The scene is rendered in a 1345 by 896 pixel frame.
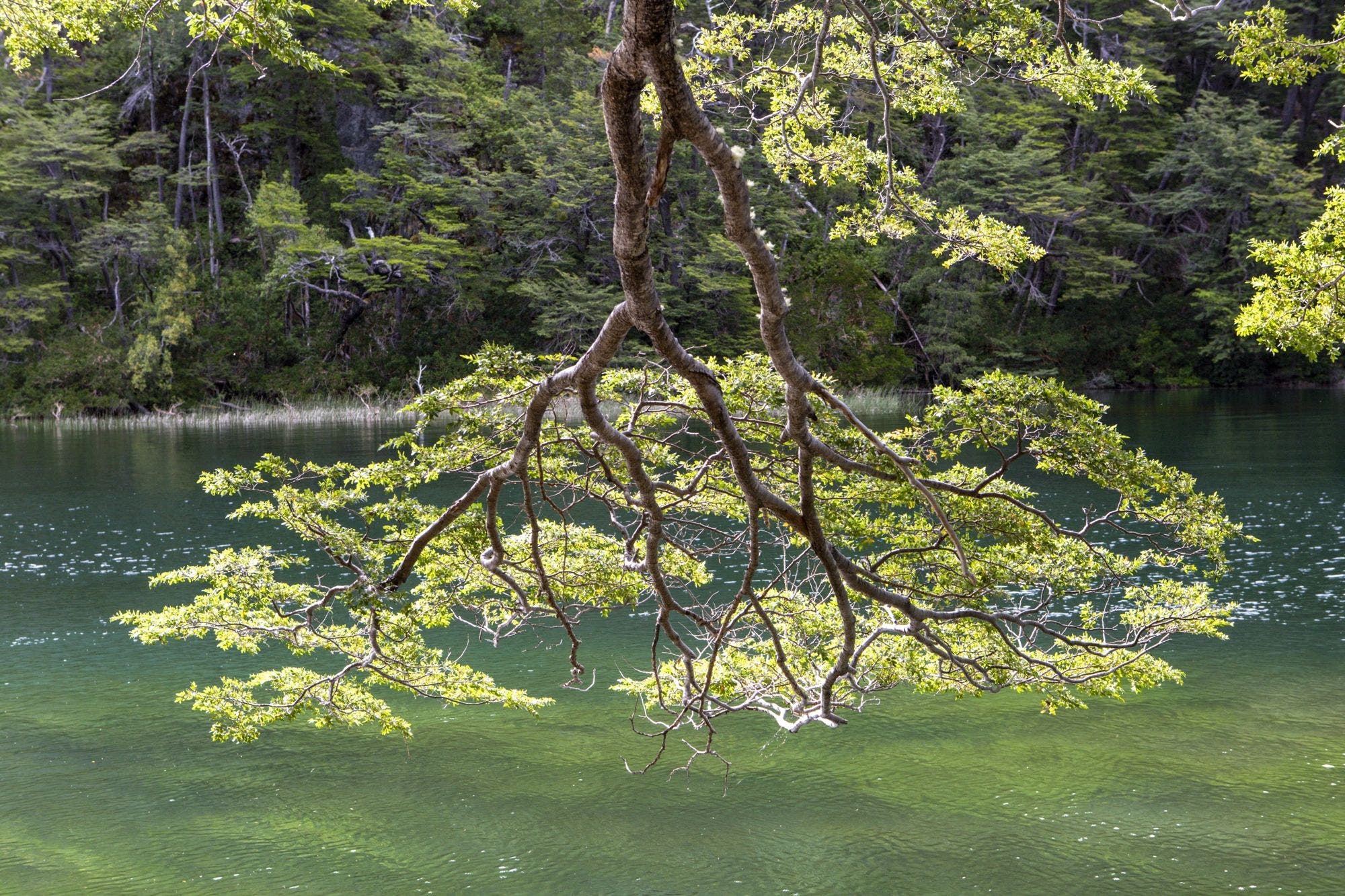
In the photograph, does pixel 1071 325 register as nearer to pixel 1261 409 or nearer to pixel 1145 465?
pixel 1261 409

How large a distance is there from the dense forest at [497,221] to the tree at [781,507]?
76.5ft

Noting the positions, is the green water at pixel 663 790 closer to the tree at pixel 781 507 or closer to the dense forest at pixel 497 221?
the tree at pixel 781 507

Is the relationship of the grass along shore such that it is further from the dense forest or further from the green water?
the green water

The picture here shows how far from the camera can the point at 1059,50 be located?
5.34 metres

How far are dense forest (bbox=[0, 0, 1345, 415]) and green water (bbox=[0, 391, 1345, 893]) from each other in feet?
69.4

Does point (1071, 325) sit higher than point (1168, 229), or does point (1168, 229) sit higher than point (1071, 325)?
point (1168, 229)

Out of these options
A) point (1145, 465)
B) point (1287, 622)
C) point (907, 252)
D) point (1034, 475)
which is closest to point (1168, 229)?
point (907, 252)

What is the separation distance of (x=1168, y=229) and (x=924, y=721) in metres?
30.7

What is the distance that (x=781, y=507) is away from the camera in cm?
380

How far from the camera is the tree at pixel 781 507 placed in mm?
4055

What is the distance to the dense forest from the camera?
2981 centimetres

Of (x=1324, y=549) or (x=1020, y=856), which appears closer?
(x=1020, y=856)

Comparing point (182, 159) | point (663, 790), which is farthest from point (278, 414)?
point (663, 790)

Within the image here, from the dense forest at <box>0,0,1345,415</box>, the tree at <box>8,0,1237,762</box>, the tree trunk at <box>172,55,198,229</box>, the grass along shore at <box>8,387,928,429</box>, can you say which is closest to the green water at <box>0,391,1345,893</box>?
the tree at <box>8,0,1237,762</box>
